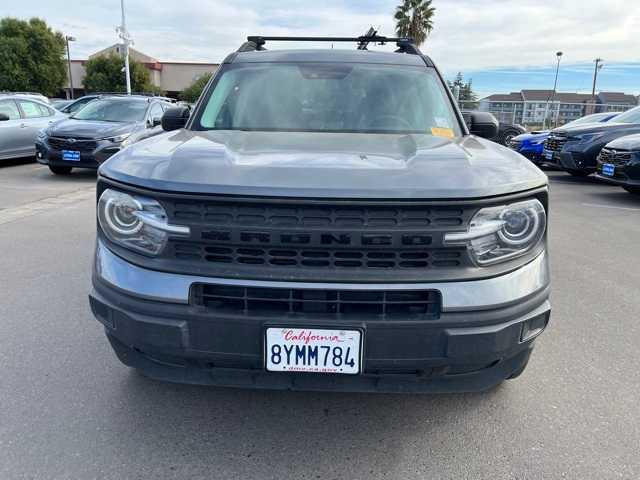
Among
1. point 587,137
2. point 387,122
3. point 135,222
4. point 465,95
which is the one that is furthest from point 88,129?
point 465,95

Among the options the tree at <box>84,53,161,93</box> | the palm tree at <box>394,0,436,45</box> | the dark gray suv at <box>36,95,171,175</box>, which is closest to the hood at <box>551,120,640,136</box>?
the dark gray suv at <box>36,95,171,175</box>

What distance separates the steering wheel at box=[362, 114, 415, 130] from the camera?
10.2 ft

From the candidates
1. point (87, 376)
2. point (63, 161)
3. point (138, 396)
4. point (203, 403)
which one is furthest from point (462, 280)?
point (63, 161)

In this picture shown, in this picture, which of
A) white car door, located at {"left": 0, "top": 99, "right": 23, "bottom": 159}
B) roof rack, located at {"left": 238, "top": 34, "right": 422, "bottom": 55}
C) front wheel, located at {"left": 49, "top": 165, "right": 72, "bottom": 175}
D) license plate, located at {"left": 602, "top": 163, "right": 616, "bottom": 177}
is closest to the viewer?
roof rack, located at {"left": 238, "top": 34, "right": 422, "bottom": 55}

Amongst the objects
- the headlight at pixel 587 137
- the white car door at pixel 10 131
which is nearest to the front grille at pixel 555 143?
the headlight at pixel 587 137

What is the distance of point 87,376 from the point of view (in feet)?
9.22

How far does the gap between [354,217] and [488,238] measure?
533mm

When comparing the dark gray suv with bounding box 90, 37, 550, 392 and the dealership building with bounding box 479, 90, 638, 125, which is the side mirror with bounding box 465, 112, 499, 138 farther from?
the dealership building with bounding box 479, 90, 638, 125

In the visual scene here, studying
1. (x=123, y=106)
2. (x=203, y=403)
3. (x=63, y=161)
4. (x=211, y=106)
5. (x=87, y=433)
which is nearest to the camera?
(x=87, y=433)

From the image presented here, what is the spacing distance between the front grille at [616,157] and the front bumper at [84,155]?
846 cm

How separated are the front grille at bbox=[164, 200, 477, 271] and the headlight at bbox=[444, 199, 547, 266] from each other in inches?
1.9

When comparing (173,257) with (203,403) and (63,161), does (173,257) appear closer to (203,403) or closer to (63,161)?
(203,403)

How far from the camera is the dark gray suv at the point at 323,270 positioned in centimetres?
190

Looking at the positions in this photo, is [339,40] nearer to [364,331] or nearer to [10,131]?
[364,331]
